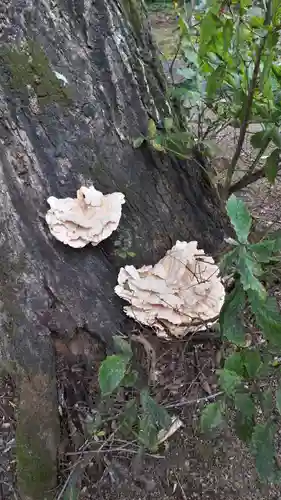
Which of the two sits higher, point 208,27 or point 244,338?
point 208,27

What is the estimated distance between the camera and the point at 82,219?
1361mm

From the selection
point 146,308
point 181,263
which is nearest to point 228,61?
point 181,263

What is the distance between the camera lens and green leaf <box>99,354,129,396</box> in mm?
1104

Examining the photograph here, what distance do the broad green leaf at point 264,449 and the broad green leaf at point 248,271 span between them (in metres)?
0.29

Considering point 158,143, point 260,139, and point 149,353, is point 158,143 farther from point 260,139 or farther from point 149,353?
point 149,353

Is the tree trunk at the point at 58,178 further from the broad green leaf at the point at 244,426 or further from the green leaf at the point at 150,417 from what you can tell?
the broad green leaf at the point at 244,426

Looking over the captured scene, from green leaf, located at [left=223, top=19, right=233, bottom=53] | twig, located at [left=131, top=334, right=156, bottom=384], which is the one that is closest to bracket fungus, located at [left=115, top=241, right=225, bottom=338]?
twig, located at [left=131, top=334, right=156, bottom=384]

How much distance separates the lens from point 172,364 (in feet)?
4.74

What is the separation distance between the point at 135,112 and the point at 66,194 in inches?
13.2

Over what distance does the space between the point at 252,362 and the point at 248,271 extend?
23cm

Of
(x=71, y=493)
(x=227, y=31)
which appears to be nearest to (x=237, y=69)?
(x=227, y=31)

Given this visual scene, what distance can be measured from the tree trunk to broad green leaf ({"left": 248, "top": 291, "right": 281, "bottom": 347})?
19.8 inches

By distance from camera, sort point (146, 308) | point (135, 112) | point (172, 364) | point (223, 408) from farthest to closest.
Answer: point (135, 112), point (172, 364), point (146, 308), point (223, 408)

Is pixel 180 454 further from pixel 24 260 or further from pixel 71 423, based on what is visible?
pixel 24 260
